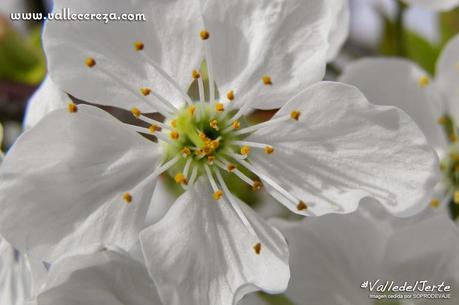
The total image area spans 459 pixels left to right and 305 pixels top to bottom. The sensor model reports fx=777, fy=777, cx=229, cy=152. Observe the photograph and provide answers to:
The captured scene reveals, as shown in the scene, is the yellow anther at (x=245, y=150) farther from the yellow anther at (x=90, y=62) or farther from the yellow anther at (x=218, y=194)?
the yellow anther at (x=90, y=62)

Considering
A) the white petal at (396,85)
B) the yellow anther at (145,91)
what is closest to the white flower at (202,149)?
the yellow anther at (145,91)

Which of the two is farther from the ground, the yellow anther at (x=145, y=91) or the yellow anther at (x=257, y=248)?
the yellow anther at (x=145, y=91)

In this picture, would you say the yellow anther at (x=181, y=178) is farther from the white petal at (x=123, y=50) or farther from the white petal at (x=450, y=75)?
the white petal at (x=450, y=75)

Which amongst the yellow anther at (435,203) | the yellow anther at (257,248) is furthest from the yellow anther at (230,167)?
the yellow anther at (435,203)

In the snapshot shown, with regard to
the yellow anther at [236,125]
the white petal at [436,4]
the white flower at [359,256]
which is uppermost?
the white petal at [436,4]

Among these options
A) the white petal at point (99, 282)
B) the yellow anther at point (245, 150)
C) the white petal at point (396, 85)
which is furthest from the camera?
the white petal at point (396, 85)

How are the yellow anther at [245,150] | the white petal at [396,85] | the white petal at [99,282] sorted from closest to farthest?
the white petal at [99,282] → the yellow anther at [245,150] → the white petal at [396,85]

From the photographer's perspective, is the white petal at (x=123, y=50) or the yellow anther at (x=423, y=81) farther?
the yellow anther at (x=423, y=81)
